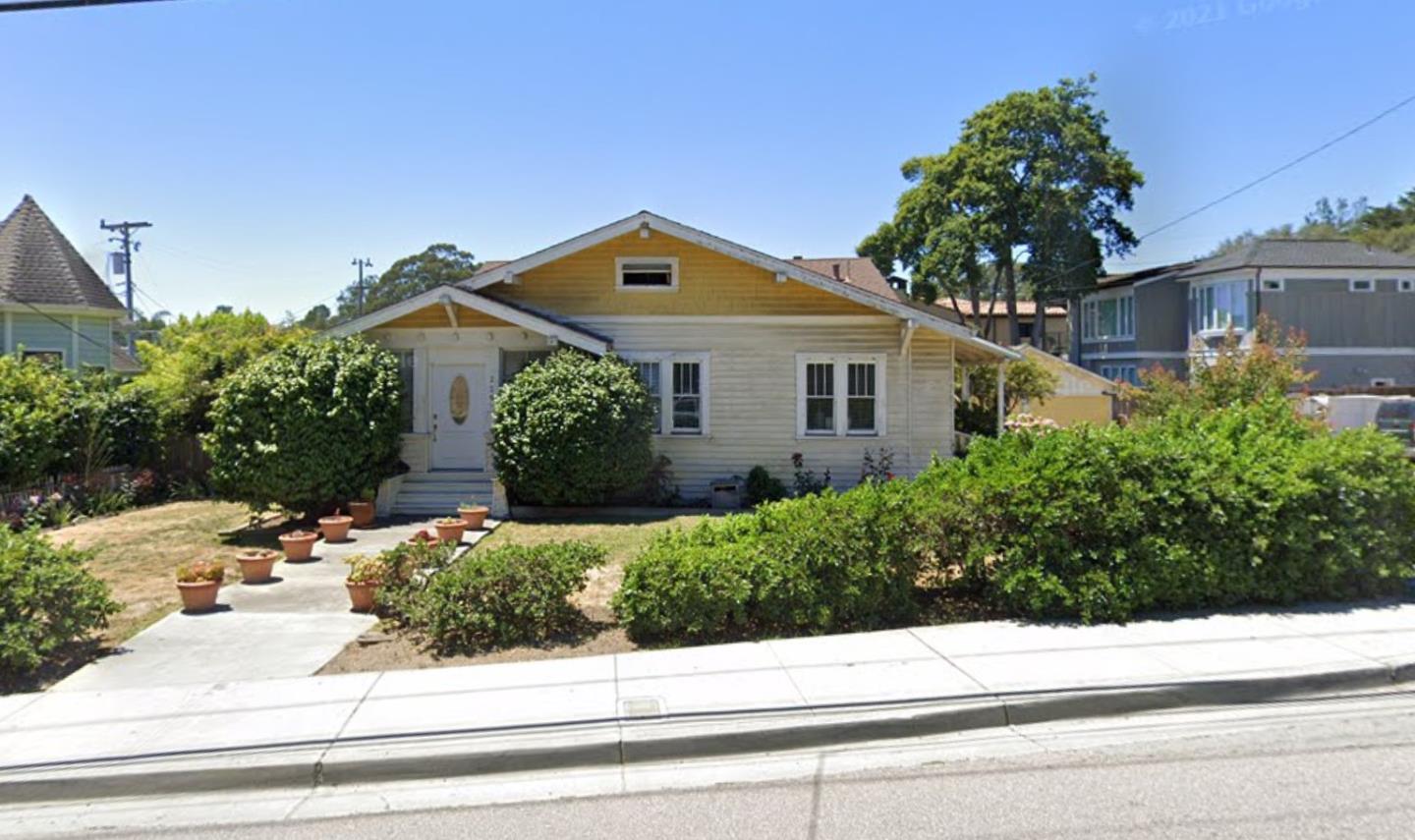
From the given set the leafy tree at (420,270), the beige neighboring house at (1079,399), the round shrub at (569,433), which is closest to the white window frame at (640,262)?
the round shrub at (569,433)

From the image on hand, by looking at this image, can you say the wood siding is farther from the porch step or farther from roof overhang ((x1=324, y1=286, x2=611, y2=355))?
the porch step

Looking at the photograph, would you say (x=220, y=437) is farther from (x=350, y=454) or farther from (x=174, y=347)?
(x=174, y=347)

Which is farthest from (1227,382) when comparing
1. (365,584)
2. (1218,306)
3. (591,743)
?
(1218,306)

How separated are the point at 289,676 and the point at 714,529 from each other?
3655mm

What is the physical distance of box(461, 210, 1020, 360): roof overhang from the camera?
16.7m

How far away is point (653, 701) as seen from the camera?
20.2 ft

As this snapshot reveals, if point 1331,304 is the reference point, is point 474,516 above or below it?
below

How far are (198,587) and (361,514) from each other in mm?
5598

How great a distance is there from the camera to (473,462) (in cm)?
1708

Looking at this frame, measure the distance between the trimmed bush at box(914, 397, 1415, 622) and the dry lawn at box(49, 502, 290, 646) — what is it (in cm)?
735

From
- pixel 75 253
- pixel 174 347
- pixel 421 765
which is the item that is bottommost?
pixel 421 765

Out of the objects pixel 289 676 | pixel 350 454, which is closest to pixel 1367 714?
pixel 289 676

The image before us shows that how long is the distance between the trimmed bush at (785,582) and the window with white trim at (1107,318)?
1473 inches

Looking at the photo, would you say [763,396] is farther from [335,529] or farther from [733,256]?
[335,529]
